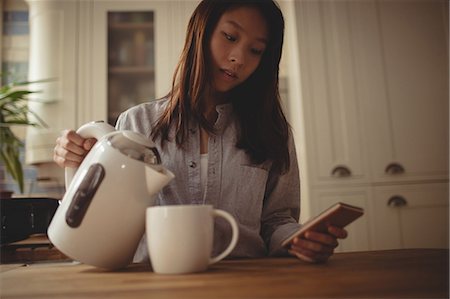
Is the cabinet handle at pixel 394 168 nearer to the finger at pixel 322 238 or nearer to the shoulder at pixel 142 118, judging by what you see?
the shoulder at pixel 142 118

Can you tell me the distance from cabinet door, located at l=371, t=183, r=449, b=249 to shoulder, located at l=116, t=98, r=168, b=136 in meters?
1.44

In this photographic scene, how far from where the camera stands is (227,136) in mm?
868

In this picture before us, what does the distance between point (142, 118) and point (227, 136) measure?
18cm

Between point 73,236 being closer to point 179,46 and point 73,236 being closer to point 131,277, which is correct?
point 131,277

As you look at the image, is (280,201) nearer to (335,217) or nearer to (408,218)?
(335,217)

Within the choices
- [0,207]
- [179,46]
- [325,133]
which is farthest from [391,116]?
[0,207]

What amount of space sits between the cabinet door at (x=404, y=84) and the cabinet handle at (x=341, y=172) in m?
0.13

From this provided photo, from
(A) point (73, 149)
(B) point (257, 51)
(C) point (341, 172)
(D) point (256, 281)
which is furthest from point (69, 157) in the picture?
(C) point (341, 172)

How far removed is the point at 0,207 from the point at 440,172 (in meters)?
1.92

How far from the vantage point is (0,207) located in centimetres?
93

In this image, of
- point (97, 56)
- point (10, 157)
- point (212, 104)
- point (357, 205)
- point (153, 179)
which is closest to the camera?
point (153, 179)

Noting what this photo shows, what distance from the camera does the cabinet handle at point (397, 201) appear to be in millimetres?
1965

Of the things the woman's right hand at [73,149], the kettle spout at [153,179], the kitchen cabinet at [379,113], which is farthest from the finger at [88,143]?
the kitchen cabinet at [379,113]

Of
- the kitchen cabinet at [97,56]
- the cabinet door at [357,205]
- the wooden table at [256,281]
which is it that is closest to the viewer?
the wooden table at [256,281]
